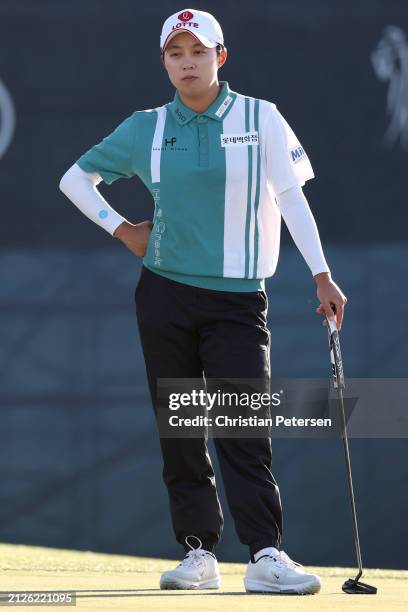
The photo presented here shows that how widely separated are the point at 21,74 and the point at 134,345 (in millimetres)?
1804

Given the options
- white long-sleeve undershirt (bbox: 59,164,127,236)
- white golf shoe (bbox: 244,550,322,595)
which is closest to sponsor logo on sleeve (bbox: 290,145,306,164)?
white long-sleeve undershirt (bbox: 59,164,127,236)

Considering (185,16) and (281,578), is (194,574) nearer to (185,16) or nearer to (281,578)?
(281,578)

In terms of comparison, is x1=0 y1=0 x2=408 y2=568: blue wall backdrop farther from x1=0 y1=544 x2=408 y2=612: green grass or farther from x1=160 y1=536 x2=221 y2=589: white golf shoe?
x1=160 y1=536 x2=221 y2=589: white golf shoe

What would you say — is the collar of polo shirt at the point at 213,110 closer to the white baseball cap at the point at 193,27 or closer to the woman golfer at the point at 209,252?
the woman golfer at the point at 209,252

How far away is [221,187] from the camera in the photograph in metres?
4.26

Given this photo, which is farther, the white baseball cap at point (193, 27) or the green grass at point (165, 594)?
the white baseball cap at point (193, 27)

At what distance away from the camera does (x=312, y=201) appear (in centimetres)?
998

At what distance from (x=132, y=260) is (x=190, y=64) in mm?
5780

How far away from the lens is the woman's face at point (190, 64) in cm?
430

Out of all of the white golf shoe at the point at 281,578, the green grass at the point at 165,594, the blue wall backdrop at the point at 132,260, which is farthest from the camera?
the blue wall backdrop at the point at 132,260

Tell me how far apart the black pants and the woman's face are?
518 mm

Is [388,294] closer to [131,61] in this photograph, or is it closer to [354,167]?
[354,167]

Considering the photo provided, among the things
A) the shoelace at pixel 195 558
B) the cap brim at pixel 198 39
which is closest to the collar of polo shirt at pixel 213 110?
the cap brim at pixel 198 39

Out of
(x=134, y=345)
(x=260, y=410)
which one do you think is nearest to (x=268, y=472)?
(x=260, y=410)
